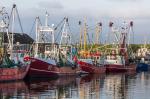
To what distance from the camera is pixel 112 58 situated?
12369 centimetres

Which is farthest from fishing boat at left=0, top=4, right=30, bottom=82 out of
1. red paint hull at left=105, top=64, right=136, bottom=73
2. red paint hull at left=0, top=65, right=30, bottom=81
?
red paint hull at left=105, top=64, right=136, bottom=73

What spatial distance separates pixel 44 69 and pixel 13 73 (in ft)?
40.5

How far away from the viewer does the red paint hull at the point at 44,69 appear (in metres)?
82.6

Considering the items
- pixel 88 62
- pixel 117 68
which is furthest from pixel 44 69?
pixel 117 68

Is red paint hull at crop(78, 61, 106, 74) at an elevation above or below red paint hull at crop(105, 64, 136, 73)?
above

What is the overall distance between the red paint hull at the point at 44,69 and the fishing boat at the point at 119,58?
29629 millimetres

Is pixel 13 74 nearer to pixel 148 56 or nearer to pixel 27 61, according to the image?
pixel 27 61

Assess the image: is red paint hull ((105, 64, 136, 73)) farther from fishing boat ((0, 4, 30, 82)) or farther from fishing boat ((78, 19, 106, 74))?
fishing boat ((0, 4, 30, 82))

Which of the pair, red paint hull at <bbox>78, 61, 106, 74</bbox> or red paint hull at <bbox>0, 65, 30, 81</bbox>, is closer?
red paint hull at <bbox>0, 65, 30, 81</bbox>

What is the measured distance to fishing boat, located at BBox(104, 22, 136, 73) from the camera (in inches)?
4756

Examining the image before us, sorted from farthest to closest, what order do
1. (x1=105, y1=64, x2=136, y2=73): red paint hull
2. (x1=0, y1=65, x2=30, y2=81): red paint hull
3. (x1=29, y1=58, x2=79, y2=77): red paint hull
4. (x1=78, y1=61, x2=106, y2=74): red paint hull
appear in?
(x1=105, y1=64, x2=136, y2=73): red paint hull → (x1=78, y1=61, x2=106, y2=74): red paint hull → (x1=29, y1=58, x2=79, y2=77): red paint hull → (x1=0, y1=65, x2=30, y2=81): red paint hull

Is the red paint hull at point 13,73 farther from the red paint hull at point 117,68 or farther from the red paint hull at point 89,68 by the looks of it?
the red paint hull at point 117,68

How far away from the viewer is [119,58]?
400ft

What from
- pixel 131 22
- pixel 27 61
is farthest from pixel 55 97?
pixel 131 22
